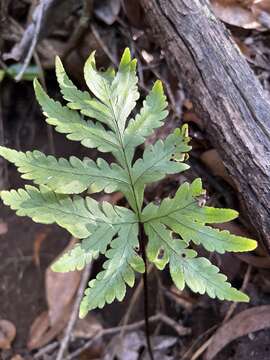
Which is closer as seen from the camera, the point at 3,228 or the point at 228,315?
the point at 228,315

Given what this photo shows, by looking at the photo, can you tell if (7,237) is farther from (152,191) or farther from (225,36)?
(225,36)

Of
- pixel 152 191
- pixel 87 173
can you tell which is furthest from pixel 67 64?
pixel 87 173

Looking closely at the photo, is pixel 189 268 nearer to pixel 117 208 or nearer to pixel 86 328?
pixel 117 208

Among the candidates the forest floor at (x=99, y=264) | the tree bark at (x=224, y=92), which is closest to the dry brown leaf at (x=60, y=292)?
the forest floor at (x=99, y=264)

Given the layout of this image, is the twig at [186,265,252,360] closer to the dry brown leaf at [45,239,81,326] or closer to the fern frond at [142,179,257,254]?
the dry brown leaf at [45,239,81,326]

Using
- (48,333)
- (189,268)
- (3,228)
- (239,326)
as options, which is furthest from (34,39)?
(239,326)
